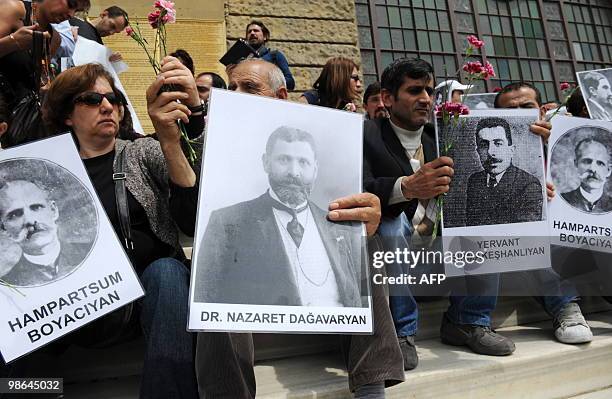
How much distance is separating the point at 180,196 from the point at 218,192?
28 cm

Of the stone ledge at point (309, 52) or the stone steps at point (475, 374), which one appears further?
the stone ledge at point (309, 52)

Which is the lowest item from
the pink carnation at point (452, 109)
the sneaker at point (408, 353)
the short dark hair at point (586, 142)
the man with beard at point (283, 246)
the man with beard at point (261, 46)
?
the sneaker at point (408, 353)

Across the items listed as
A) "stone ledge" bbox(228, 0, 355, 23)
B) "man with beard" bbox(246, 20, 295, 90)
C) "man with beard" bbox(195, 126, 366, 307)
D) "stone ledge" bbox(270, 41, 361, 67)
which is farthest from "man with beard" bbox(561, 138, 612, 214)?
"stone ledge" bbox(228, 0, 355, 23)

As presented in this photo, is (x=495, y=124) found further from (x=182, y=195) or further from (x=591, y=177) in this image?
(x=182, y=195)

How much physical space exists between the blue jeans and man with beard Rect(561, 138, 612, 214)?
5.27 feet

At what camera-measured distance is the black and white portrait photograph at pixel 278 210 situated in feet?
4.02

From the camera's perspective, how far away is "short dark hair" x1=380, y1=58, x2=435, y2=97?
2141 mm

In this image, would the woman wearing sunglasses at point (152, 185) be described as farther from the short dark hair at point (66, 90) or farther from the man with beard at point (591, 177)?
the man with beard at point (591, 177)

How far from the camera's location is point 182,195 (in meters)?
1.51

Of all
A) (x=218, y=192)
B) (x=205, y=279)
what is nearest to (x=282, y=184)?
(x=218, y=192)
